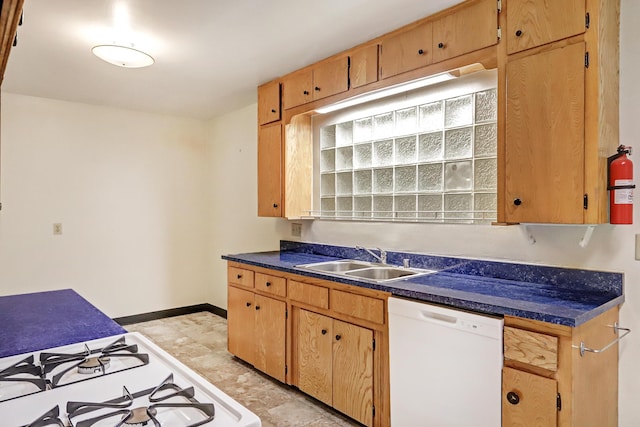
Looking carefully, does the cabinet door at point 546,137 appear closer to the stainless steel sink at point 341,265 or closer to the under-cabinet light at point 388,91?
the under-cabinet light at point 388,91

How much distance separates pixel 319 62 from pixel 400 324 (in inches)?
77.5

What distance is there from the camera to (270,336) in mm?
2928

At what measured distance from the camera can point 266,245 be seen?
407 centimetres

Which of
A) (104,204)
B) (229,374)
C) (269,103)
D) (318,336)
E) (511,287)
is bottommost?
(229,374)

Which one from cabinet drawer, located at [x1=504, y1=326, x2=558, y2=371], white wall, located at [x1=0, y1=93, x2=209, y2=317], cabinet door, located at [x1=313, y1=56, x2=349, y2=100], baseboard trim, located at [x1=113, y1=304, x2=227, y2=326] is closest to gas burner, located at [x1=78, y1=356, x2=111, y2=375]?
cabinet drawer, located at [x1=504, y1=326, x2=558, y2=371]

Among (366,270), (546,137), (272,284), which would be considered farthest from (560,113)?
(272,284)

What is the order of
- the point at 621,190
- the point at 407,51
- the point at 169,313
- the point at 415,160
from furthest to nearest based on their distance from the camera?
the point at 169,313, the point at 415,160, the point at 407,51, the point at 621,190

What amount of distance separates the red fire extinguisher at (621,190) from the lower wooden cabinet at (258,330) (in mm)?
1953

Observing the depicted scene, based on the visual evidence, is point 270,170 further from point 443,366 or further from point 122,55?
point 443,366

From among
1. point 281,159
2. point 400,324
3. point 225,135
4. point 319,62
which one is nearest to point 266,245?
point 281,159

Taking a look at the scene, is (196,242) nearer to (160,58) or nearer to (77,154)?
(77,154)

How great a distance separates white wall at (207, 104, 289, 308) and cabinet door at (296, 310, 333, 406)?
4.44 ft

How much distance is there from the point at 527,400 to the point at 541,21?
1.62 meters

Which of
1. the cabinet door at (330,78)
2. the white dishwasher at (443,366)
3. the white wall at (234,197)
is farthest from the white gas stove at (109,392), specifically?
the white wall at (234,197)
